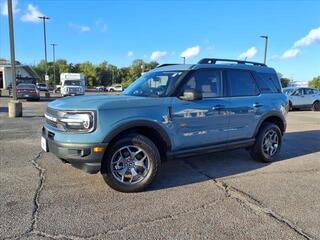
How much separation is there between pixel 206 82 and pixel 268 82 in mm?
1857

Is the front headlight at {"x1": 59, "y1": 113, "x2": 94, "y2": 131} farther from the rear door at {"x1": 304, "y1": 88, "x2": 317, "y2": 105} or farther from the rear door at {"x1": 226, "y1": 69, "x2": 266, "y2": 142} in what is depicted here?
the rear door at {"x1": 304, "y1": 88, "x2": 317, "y2": 105}

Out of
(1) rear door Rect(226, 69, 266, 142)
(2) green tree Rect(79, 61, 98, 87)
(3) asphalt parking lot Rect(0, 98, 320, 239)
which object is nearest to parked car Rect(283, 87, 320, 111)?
(3) asphalt parking lot Rect(0, 98, 320, 239)

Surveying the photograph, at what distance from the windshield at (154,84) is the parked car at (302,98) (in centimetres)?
1777

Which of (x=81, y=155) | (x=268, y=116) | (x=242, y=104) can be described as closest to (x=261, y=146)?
(x=268, y=116)

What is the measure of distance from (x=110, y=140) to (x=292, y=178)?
10.5 feet

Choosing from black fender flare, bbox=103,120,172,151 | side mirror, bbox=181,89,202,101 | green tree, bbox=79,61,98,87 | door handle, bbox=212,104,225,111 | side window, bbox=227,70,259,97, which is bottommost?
black fender flare, bbox=103,120,172,151

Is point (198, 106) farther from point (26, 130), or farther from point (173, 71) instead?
point (26, 130)

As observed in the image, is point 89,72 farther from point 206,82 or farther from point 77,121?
point 77,121

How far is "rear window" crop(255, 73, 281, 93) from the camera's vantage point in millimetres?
6749

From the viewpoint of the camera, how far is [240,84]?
6328mm

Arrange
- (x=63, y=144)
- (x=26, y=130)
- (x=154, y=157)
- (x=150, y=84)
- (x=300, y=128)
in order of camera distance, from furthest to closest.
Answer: (x=300, y=128) < (x=26, y=130) < (x=150, y=84) < (x=154, y=157) < (x=63, y=144)

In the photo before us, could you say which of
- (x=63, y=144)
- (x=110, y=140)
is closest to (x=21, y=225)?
Answer: (x=63, y=144)

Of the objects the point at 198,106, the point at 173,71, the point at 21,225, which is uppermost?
the point at 173,71

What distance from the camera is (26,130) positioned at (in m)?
10.4
